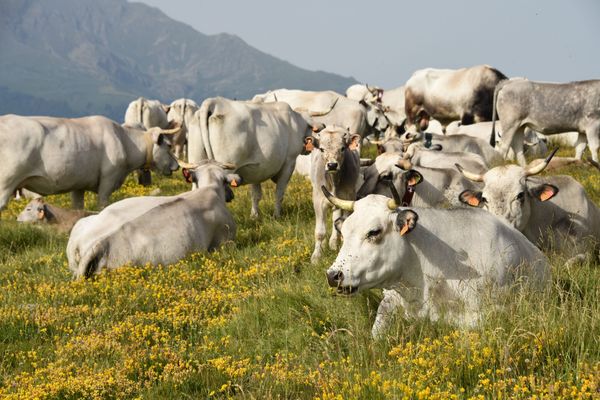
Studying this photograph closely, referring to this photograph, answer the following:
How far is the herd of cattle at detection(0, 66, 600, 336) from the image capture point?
6703 millimetres

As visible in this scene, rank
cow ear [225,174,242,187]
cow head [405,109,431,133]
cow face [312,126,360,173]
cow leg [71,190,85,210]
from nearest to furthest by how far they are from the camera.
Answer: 1. cow face [312,126,360,173]
2. cow ear [225,174,242,187]
3. cow leg [71,190,85,210]
4. cow head [405,109,431,133]

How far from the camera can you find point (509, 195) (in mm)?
8836

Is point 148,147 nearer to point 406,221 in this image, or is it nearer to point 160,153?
point 160,153

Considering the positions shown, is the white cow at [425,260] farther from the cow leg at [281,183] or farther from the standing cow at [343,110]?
the standing cow at [343,110]

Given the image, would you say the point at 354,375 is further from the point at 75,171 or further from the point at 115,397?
the point at 75,171

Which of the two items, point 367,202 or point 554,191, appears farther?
point 554,191

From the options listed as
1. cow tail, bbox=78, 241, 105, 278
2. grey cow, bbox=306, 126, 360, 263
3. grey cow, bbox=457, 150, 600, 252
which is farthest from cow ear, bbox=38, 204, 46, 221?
grey cow, bbox=457, 150, 600, 252

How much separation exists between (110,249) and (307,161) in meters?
11.9

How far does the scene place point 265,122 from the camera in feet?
47.3

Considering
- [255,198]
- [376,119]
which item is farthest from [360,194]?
[376,119]

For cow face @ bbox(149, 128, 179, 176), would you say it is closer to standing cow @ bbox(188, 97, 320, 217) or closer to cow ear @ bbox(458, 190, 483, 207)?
standing cow @ bbox(188, 97, 320, 217)

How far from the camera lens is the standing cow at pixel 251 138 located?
13875 mm

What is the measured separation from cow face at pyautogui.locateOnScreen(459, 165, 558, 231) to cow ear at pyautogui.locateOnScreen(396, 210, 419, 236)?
8.27 ft

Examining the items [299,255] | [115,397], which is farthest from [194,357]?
[299,255]
